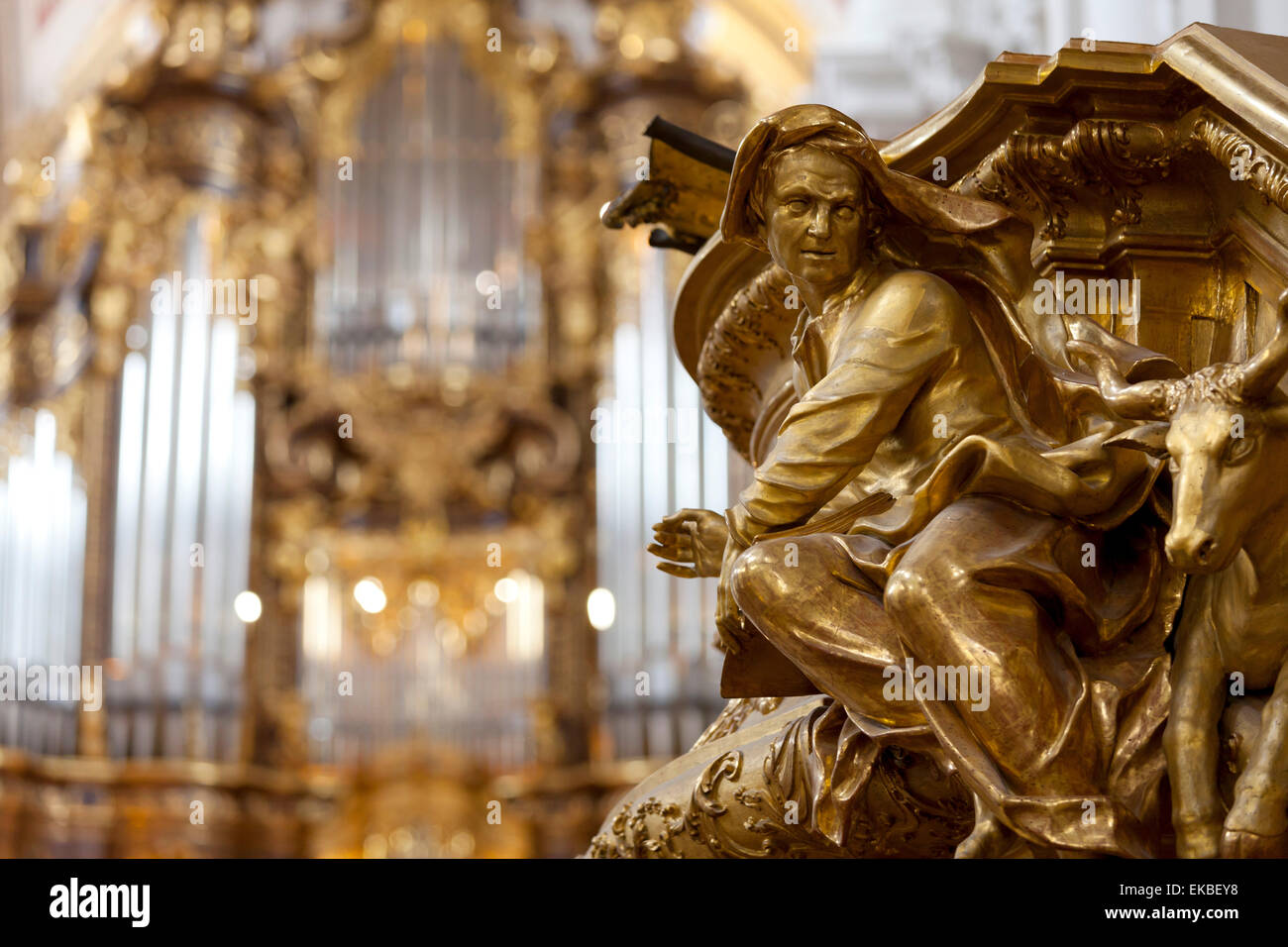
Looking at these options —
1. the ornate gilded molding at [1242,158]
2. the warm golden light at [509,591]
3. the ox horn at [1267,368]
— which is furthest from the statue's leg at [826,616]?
the warm golden light at [509,591]

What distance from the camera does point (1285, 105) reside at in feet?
6.36

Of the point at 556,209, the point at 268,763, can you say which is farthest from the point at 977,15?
the point at 268,763

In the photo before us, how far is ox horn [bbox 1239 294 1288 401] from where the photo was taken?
5.99ft

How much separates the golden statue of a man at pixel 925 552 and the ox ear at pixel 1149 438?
90 mm

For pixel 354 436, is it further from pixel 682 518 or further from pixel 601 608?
pixel 682 518

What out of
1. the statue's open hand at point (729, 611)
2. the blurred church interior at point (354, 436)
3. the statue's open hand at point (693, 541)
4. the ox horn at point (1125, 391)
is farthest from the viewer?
the blurred church interior at point (354, 436)

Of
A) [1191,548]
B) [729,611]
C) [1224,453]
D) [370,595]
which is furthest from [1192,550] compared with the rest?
[370,595]

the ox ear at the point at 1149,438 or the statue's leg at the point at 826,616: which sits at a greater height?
the ox ear at the point at 1149,438

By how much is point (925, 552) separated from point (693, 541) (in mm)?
473

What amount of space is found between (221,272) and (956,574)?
25.9 ft

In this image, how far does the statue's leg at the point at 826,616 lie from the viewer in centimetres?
210

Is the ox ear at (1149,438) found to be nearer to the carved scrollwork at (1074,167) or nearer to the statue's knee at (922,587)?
the statue's knee at (922,587)

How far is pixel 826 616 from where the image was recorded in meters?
2.11
